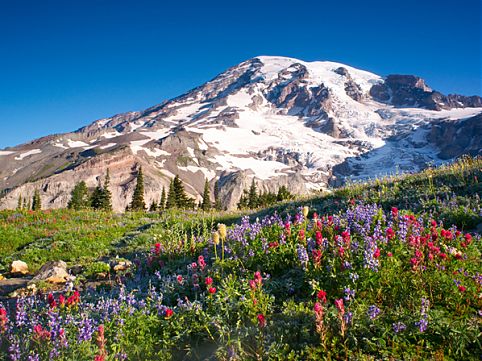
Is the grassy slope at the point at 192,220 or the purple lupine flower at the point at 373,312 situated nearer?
the purple lupine flower at the point at 373,312

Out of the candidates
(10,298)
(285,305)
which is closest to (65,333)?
(285,305)

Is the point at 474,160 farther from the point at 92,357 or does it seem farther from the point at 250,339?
the point at 92,357

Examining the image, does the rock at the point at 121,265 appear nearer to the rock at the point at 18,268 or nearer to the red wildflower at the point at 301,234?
the rock at the point at 18,268

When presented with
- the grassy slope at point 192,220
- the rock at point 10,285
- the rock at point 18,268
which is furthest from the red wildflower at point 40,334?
the rock at point 18,268

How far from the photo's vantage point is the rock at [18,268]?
11443 millimetres

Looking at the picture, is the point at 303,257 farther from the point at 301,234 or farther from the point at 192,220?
the point at 192,220

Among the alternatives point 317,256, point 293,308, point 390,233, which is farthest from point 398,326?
point 390,233

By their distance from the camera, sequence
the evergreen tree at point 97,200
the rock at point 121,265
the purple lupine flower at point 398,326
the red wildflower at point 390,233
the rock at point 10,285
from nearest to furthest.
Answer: the purple lupine flower at point 398,326, the red wildflower at point 390,233, the rock at point 10,285, the rock at point 121,265, the evergreen tree at point 97,200

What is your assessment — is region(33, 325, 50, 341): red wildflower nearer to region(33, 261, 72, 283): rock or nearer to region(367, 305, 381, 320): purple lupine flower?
region(367, 305, 381, 320): purple lupine flower

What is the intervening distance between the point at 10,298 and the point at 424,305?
8562mm

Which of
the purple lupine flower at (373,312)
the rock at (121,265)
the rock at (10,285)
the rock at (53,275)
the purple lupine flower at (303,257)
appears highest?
the purple lupine flower at (303,257)

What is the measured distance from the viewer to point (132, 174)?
189 m

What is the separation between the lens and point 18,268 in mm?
11562

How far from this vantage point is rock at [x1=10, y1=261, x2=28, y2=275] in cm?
1144
